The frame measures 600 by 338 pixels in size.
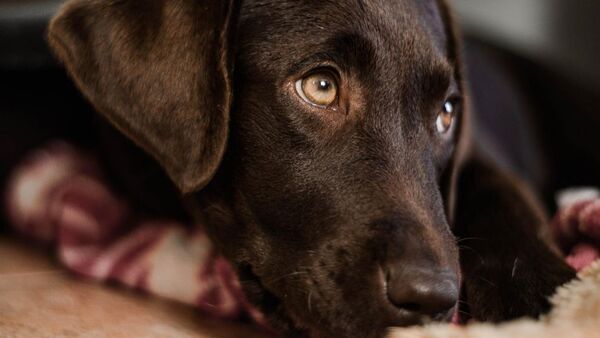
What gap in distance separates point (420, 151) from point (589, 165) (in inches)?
57.8

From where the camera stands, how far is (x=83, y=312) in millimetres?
1350

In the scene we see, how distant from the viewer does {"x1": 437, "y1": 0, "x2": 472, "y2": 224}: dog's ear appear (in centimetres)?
144

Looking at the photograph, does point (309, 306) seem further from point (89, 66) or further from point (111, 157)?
point (111, 157)

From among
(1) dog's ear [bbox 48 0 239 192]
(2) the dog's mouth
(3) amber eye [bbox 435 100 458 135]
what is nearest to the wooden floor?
→ (2) the dog's mouth

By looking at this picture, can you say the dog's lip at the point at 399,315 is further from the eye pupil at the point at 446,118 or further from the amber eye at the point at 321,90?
the eye pupil at the point at 446,118

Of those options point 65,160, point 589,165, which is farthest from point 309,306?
point 589,165

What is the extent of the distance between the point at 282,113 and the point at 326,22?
0.17m

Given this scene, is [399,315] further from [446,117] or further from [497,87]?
[497,87]

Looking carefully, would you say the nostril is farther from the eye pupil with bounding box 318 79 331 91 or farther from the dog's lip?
the eye pupil with bounding box 318 79 331 91

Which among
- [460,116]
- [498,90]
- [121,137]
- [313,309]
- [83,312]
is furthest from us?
[498,90]

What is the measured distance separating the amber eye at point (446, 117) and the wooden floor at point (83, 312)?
1.71 feet

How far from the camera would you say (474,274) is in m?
1.25

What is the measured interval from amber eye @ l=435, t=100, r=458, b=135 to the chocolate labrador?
0.21 ft

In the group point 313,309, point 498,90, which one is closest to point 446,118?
point 313,309
